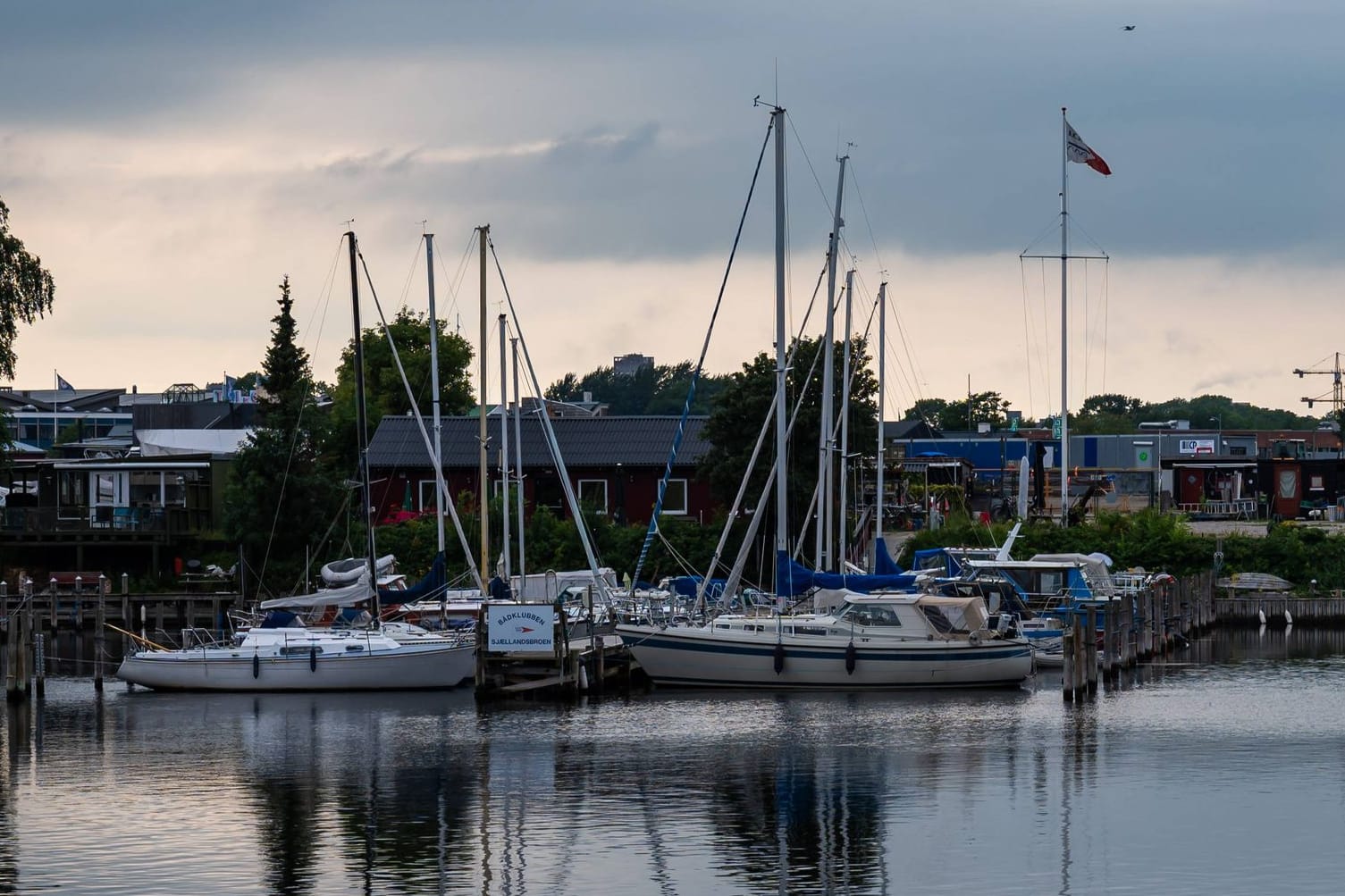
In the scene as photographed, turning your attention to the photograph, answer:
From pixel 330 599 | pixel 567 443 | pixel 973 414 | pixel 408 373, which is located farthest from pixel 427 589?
pixel 973 414

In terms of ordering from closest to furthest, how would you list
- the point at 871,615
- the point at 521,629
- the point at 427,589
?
the point at 521,629, the point at 871,615, the point at 427,589

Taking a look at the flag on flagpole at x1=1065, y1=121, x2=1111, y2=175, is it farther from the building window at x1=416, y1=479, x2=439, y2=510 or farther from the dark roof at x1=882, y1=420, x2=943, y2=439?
the dark roof at x1=882, y1=420, x2=943, y2=439

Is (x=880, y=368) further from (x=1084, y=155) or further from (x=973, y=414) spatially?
(x=973, y=414)

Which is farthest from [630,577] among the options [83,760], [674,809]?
[674,809]

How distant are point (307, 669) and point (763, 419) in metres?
31.1

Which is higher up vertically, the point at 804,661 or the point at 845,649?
the point at 845,649

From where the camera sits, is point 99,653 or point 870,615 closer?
point 870,615

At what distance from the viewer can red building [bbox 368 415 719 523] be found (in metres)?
80.9

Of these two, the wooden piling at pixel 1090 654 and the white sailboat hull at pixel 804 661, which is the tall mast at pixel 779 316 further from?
the wooden piling at pixel 1090 654

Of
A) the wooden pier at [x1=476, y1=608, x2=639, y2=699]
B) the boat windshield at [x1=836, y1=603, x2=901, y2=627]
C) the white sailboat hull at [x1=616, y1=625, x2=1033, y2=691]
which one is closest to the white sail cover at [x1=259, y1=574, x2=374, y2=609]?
the wooden pier at [x1=476, y1=608, x2=639, y2=699]

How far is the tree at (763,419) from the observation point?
72000mm

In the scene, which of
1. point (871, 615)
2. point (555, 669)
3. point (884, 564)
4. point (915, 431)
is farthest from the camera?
point (915, 431)

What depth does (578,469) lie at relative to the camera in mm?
82000

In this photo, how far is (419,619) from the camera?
54594mm
